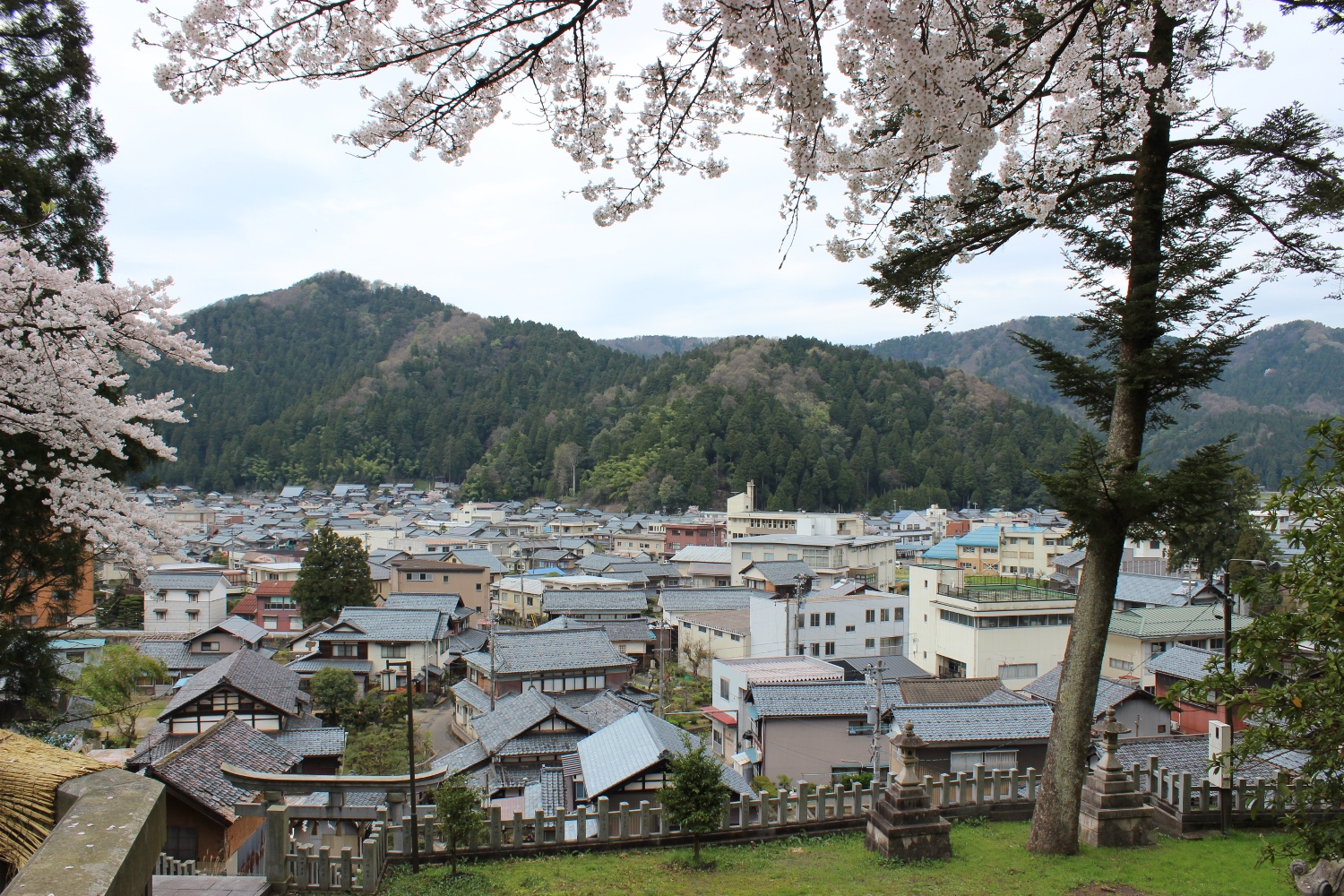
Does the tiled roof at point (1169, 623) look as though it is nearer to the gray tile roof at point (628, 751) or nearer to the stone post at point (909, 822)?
the gray tile roof at point (628, 751)

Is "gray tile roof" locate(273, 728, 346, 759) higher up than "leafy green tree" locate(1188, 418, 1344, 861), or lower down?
lower down

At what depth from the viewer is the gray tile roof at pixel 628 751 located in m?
8.78

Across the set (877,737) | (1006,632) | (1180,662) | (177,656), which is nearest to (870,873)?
(877,737)

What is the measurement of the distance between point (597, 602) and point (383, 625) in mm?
6508

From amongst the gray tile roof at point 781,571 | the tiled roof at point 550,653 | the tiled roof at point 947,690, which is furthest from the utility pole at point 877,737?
the gray tile roof at point 781,571

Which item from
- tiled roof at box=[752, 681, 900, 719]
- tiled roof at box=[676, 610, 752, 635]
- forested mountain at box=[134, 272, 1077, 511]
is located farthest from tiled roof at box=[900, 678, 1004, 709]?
forested mountain at box=[134, 272, 1077, 511]

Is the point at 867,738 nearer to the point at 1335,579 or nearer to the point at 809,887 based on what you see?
the point at 809,887

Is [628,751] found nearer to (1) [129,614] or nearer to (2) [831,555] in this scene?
(2) [831,555]

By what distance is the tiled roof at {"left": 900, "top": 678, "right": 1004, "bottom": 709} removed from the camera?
1373 cm

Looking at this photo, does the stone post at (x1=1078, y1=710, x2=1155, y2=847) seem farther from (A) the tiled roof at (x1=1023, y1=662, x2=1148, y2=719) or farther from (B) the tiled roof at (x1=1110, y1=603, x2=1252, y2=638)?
(B) the tiled roof at (x1=1110, y1=603, x2=1252, y2=638)

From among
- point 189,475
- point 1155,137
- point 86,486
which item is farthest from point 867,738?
point 189,475

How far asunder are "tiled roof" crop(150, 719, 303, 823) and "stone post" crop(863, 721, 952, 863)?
5979mm

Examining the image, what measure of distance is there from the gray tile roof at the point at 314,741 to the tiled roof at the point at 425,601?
32.5ft

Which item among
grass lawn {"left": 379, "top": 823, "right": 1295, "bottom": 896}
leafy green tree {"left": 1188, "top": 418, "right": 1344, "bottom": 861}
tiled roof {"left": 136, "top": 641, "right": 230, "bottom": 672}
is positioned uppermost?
leafy green tree {"left": 1188, "top": 418, "right": 1344, "bottom": 861}
